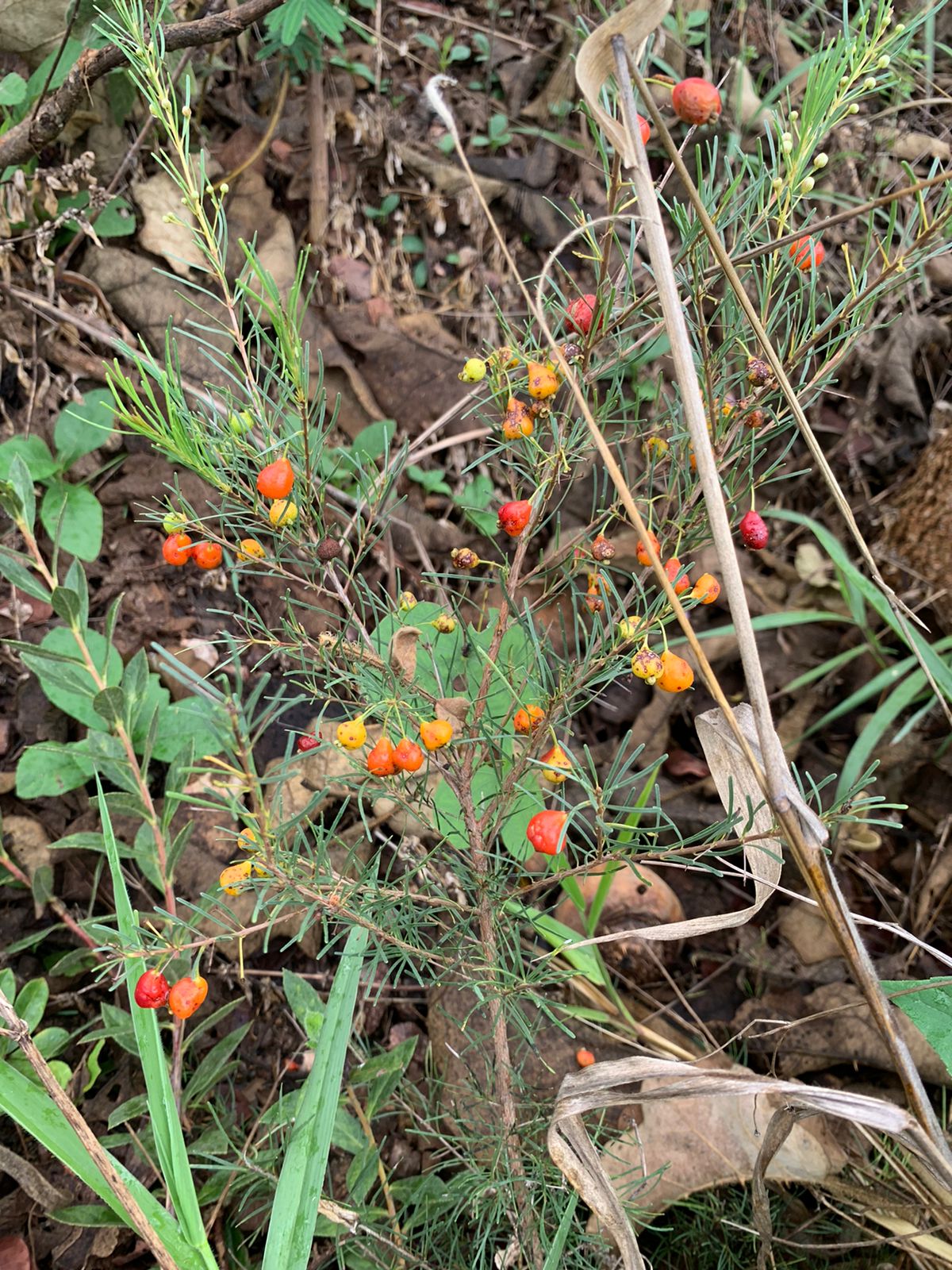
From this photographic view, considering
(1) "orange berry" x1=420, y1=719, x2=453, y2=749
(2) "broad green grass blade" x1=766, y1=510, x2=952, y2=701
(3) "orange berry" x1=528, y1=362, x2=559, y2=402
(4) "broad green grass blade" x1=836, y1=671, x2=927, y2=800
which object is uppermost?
(3) "orange berry" x1=528, y1=362, x2=559, y2=402

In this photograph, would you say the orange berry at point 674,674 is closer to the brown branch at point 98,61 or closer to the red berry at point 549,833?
the red berry at point 549,833

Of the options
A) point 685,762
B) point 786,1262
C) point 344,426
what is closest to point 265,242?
point 344,426

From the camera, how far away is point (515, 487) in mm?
1149

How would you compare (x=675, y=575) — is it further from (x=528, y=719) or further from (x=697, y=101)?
(x=697, y=101)

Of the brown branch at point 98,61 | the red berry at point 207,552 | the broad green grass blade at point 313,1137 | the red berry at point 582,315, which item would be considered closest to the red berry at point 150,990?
the broad green grass blade at point 313,1137

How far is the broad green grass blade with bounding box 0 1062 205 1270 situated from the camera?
1.17m

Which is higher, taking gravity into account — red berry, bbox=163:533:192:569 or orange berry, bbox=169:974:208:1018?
red berry, bbox=163:533:192:569

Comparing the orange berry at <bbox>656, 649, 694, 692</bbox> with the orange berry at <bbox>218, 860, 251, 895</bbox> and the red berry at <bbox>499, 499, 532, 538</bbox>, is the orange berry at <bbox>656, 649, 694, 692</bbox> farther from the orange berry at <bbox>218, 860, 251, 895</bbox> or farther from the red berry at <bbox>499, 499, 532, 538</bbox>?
the orange berry at <bbox>218, 860, 251, 895</bbox>

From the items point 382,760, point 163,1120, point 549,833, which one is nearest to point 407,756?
point 382,760

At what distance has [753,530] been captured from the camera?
1.08 metres

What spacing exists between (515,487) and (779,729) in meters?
1.33

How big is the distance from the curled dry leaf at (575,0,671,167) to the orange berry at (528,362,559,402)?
0.21 metres

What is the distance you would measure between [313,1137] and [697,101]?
4.13ft

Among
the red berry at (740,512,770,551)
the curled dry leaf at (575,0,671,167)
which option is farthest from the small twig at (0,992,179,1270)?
the curled dry leaf at (575,0,671,167)
